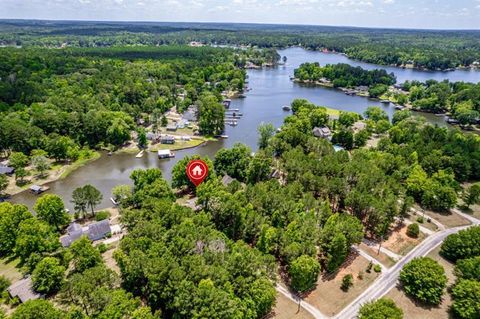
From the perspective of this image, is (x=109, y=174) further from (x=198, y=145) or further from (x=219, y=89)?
(x=219, y=89)

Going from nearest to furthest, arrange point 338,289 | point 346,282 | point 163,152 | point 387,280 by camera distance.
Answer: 1. point 346,282
2. point 338,289
3. point 387,280
4. point 163,152

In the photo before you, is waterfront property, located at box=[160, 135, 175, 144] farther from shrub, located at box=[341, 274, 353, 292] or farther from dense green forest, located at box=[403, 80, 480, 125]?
dense green forest, located at box=[403, 80, 480, 125]

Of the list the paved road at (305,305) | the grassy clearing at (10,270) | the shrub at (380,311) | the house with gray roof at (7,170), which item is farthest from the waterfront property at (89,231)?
the shrub at (380,311)

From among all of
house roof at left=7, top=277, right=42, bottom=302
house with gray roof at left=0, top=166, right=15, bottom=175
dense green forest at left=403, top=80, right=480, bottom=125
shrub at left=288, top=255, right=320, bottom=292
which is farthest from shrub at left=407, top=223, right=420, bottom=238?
dense green forest at left=403, top=80, right=480, bottom=125

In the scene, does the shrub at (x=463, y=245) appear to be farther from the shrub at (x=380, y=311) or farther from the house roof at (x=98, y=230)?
the house roof at (x=98, y=230)

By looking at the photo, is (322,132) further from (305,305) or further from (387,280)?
(305,305)

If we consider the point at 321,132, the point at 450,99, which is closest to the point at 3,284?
the point at 321,132
